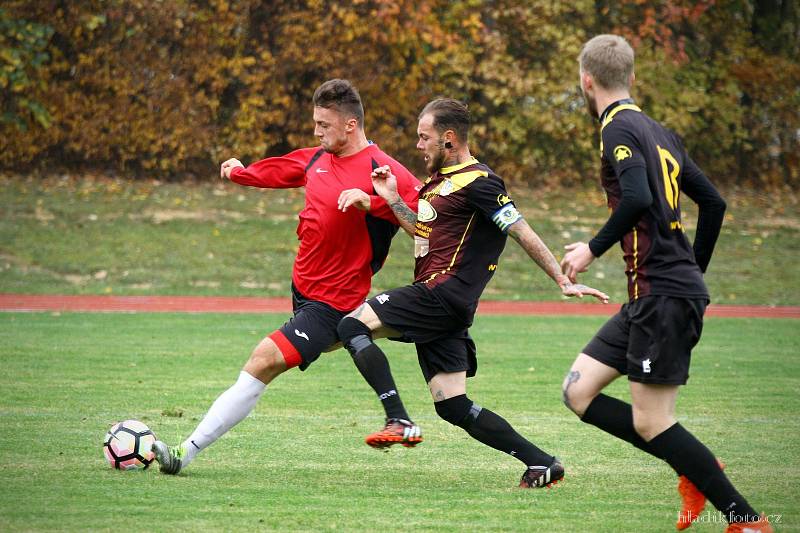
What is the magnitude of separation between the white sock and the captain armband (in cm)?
156

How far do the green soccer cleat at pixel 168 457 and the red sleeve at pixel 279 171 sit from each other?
1.68 m

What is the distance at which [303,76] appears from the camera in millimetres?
23547

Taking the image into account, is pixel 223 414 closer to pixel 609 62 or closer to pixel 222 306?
pixel 609 62

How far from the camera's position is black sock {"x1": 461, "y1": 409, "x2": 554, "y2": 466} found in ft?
20.0

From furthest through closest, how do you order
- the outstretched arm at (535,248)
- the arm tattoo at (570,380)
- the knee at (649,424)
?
1. the outstretched arm at (535,248)
2. the arm tattoo at (570,380)
3. the knee at (649,424)

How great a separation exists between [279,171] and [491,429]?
2.02 metres

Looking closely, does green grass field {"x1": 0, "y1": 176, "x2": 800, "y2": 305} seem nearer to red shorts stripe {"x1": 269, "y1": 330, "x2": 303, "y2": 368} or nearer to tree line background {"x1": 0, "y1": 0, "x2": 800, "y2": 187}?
tree line background {"x1": 0, "y1": 0, "x2": 800, "y2": 187}

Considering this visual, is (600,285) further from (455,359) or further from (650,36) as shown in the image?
(455,359)

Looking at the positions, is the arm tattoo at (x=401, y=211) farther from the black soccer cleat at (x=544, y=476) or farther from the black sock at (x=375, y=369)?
the black soccer cleat at (x=544, y=476)

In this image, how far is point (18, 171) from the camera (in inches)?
907

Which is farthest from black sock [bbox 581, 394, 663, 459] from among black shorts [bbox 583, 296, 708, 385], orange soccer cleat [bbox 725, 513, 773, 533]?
orange soccer cleat [bbox 725, 513, 773, 533]

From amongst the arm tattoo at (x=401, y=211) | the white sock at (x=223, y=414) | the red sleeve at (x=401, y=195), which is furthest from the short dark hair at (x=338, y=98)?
the white sock at (x=223, y=414)

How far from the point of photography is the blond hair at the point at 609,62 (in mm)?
5000

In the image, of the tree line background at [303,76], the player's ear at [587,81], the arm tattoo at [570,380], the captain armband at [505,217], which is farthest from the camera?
the tree line background at [303,76]
